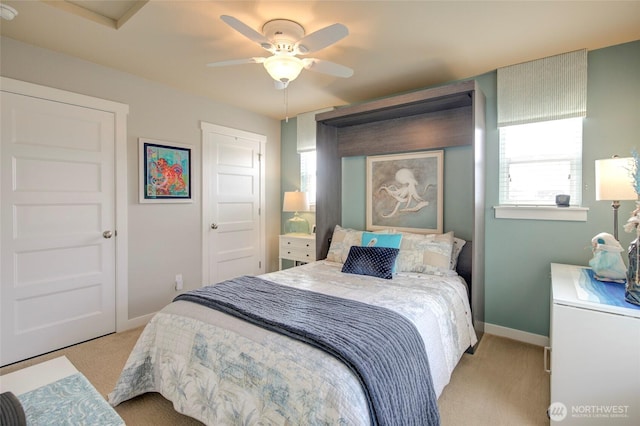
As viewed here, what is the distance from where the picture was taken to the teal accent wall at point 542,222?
235cm

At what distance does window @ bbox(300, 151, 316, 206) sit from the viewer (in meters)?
4.28

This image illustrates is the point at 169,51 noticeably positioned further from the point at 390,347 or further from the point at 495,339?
the point at 495,339

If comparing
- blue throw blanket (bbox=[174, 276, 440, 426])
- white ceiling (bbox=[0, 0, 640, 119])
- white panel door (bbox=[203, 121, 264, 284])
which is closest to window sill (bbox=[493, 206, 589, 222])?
white ceiling (bbox=[0, 0, 640, 119])

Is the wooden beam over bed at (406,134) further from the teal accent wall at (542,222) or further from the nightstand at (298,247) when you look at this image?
the nightstand at (298,247)

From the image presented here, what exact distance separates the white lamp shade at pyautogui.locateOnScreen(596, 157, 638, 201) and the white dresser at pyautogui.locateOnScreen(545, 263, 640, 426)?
585 millimetres

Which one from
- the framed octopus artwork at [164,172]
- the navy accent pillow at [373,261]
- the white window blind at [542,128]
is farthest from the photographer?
the framed octopus artwork at [164,172]

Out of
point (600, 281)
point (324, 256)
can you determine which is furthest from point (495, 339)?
point (324, 256)

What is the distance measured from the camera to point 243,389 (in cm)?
145

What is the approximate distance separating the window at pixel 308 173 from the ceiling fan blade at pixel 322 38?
7.67 ft

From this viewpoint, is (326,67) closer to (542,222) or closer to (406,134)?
(406,134)

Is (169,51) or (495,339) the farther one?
(495,339)

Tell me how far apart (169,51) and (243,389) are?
8.24 ft

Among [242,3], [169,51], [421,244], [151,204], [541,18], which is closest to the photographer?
[242,3]

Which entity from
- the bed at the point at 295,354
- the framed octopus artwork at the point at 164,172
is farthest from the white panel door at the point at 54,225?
the bed at the point at 295,354
